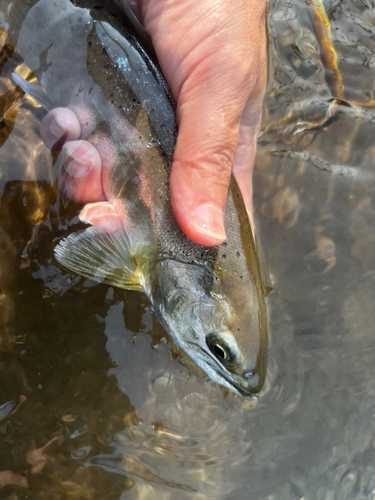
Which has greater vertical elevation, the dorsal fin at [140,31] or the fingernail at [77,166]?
the dorsal fin at [140,31]

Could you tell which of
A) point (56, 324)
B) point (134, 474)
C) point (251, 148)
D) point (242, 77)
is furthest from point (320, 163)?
point (134, 474)

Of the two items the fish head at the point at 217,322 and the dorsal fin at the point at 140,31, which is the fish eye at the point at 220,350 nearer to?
the fish head at the point at 217,322

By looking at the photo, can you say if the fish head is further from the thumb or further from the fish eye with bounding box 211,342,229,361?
the thumb

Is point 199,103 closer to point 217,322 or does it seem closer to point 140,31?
point 140,31

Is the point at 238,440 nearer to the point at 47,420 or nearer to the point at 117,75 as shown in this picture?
the point at 47,420

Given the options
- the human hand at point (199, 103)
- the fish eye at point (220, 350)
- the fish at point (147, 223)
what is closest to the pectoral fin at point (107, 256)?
the fish at point (147, 223)
